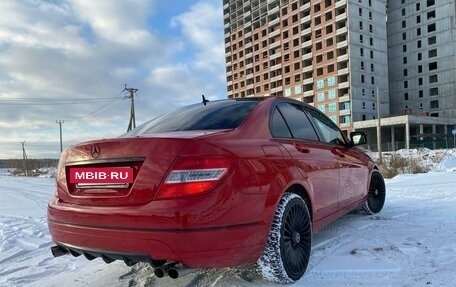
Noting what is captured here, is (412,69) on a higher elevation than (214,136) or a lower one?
higher

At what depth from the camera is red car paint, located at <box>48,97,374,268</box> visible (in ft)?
8.69

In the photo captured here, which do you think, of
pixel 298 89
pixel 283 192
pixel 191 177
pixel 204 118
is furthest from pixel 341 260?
pixel 298 89

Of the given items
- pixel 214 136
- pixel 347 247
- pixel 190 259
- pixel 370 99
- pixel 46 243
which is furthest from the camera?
pixel 370 99

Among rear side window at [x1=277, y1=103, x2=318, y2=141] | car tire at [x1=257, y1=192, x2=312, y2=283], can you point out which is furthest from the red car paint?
rear side window at [x1=277, y1=103, x2=318, y2=141]

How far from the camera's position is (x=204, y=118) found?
143 inches

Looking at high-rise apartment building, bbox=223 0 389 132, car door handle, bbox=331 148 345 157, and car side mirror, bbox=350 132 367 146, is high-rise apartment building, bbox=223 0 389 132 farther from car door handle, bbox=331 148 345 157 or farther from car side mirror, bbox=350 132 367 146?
car door handle, bbox=331 148 345 157

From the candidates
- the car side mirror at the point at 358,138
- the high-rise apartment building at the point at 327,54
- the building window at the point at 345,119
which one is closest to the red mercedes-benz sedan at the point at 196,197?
the car side mirror at the point at 358,138

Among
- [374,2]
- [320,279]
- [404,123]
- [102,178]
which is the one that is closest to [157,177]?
[102,178]

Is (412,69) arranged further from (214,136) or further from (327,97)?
(214,136)

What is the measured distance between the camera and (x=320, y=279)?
3.38 metres

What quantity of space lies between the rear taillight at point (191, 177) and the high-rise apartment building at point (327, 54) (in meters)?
66.7

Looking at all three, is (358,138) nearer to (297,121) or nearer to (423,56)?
(297,121)

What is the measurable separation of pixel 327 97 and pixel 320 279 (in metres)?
70.2

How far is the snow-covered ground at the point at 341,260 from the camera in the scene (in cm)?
336
